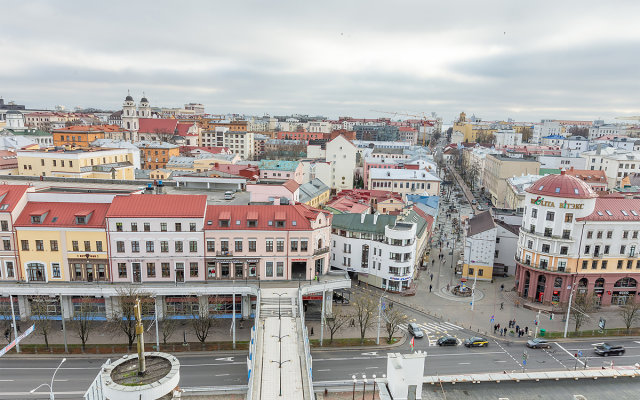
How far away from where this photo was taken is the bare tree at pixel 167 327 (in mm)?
51069

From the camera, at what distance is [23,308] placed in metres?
55.8

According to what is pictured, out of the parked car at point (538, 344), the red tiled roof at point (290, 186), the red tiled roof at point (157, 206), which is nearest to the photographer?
the parked car at point (538, 344)

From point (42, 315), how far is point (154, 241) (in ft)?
51.9

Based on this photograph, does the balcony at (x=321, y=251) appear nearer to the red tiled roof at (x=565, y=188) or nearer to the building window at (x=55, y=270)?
the building window at (x=55, y=270)

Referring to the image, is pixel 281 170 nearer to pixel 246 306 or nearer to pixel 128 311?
pixel 246 306

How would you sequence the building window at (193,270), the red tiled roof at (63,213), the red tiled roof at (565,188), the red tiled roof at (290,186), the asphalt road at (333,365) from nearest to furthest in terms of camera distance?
1. the asphalt road at (333,365)
2. the red tiled roof at (63,213)
3. the building window at (193,270)
4. the red tiled roof at (565,188)
5. the red tiled roof at (290,186)

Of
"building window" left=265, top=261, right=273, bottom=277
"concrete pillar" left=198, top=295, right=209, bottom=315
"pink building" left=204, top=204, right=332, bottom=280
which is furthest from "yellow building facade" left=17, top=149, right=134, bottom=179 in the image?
"building window" left=265, top=261, right=273, bottom=277

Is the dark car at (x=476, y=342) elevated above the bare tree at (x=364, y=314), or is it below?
below

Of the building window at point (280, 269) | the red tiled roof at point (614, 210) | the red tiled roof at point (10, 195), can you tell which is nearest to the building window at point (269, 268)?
the building window at point (280, 269)

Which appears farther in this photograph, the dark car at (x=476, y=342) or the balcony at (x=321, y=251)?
the balcony at (x=321, y=251)

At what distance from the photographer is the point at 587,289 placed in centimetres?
6644

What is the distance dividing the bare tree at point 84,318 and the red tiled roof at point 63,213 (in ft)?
32.6

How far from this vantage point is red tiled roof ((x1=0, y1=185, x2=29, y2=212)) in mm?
54612

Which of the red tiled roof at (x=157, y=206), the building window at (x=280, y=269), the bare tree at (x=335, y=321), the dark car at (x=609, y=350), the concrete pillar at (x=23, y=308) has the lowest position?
the dark car at (x=609, y=350)
